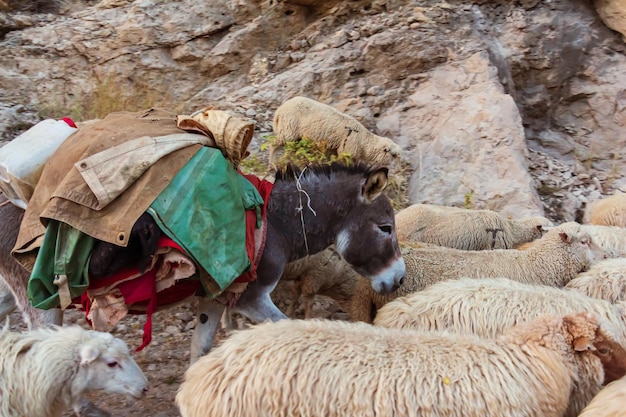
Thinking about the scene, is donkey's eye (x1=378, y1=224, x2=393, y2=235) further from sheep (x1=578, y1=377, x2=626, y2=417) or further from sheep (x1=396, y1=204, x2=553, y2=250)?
sheep (x1=578, y1=377, x2=626, y2=417)

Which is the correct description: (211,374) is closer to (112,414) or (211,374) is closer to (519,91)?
(112,414)

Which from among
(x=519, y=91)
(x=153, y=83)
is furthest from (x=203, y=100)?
(x=519, y=91)

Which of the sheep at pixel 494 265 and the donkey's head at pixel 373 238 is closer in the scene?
the donkey's head at pixel 373 238

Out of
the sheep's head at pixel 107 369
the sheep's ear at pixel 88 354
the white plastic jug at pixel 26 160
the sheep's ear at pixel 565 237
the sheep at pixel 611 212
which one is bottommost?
the sheep at pixel 611 212

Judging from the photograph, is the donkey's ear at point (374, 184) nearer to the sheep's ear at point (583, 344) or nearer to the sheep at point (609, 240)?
the sheep's ear at point (583, 344)

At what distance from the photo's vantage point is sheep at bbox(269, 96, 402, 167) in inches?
312

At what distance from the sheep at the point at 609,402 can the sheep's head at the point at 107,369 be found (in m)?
2.37

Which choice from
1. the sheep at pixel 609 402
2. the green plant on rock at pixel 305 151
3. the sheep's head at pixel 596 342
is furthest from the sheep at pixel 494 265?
the green plant on rock at pixel 305 151

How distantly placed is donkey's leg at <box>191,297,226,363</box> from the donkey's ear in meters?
1.24

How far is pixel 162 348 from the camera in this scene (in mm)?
4754

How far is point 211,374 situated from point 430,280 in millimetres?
2354

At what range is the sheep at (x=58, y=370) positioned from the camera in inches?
121

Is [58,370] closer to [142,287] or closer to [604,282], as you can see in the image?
[142,287]

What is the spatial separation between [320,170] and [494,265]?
1662 mm
